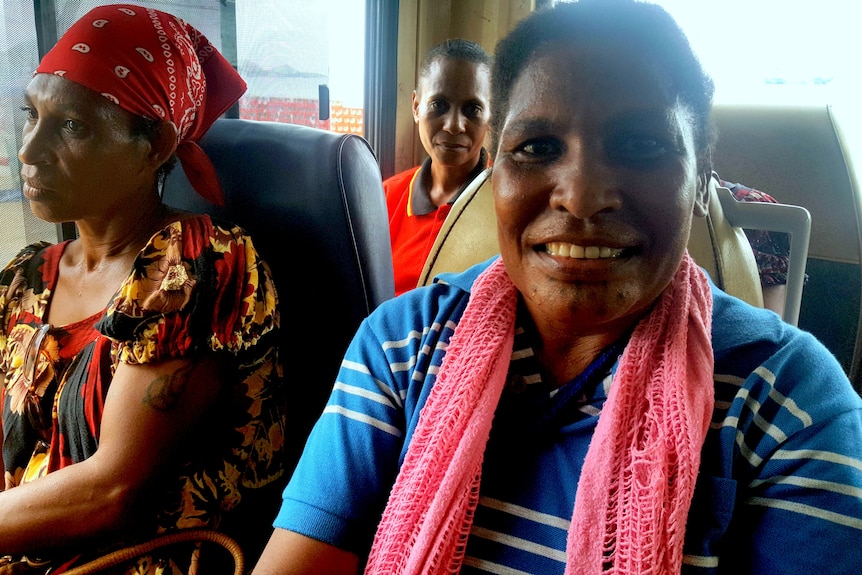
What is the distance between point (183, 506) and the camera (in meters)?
1.06

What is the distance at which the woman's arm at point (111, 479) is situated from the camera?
0.96 meters

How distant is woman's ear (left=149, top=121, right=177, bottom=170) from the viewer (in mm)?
1140

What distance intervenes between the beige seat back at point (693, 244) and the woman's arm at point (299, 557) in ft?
1.82

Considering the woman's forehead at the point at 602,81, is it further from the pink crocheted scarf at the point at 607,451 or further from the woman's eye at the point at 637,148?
the pink crocheted scarf at the point at 607,451

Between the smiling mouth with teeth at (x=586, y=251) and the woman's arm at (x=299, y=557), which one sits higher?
the smiling mouth with teeth at (x=586, y=251)

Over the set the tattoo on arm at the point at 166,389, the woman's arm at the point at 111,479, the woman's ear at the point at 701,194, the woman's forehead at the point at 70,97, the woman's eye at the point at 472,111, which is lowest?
the woman's arm at the point at 111,479

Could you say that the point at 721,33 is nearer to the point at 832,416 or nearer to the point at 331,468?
the point at 832,416

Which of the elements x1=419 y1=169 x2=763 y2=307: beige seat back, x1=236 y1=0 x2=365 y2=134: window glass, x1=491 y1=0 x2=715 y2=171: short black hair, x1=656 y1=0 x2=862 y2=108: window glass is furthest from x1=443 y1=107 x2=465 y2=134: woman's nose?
x1=491 y1=0 x2=715 y2=171: short black hair

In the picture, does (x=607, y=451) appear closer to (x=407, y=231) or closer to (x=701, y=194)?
(x=701, y=194)

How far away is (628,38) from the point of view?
748mm

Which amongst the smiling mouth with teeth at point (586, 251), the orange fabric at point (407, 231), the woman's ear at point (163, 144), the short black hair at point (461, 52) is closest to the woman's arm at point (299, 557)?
the smiling mouth with teeth at point (586, 251)

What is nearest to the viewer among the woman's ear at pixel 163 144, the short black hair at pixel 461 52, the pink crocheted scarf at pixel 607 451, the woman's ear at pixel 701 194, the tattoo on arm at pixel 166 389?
the pink crocheted scarf at pixel 607 451

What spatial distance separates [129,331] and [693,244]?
95cm

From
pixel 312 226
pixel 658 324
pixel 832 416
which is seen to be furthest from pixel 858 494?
pixel 312 226
